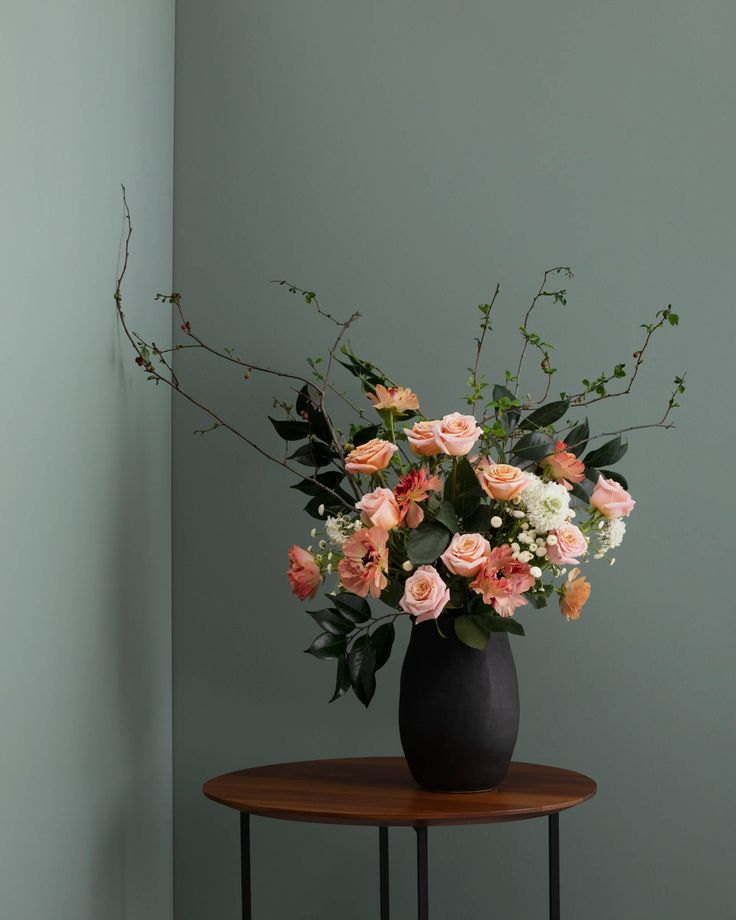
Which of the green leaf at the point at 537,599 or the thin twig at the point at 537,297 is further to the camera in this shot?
the thin twig at the point at 537,297

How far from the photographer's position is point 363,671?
4.76 ft

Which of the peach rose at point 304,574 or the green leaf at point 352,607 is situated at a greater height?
the peach rose at point 304,574

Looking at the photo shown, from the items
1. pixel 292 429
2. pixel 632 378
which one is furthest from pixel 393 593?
pixel 632 378

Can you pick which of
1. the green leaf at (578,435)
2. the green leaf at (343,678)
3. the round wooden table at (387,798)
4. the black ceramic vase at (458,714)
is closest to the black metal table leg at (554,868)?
the round wooden table at (387,798)

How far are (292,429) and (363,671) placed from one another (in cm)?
47

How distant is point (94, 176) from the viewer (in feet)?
5.16

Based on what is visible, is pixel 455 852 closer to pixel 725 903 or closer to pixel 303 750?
pixel 303 750

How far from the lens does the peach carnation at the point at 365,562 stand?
1.36m

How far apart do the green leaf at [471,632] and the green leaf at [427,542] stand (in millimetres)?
107

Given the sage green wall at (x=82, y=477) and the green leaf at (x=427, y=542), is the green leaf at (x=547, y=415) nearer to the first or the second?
the green leaf at (x=427, y=542)

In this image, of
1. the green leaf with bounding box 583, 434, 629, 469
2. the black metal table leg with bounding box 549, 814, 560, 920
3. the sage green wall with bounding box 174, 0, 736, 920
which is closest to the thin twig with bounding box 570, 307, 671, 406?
the sage green wall with bounding box 174, 0, 736, 920

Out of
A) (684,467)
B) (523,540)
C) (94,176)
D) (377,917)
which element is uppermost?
(94,176)

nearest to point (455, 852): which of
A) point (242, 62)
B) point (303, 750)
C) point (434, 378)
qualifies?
point (303, 750)

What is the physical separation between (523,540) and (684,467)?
587 millimetres
